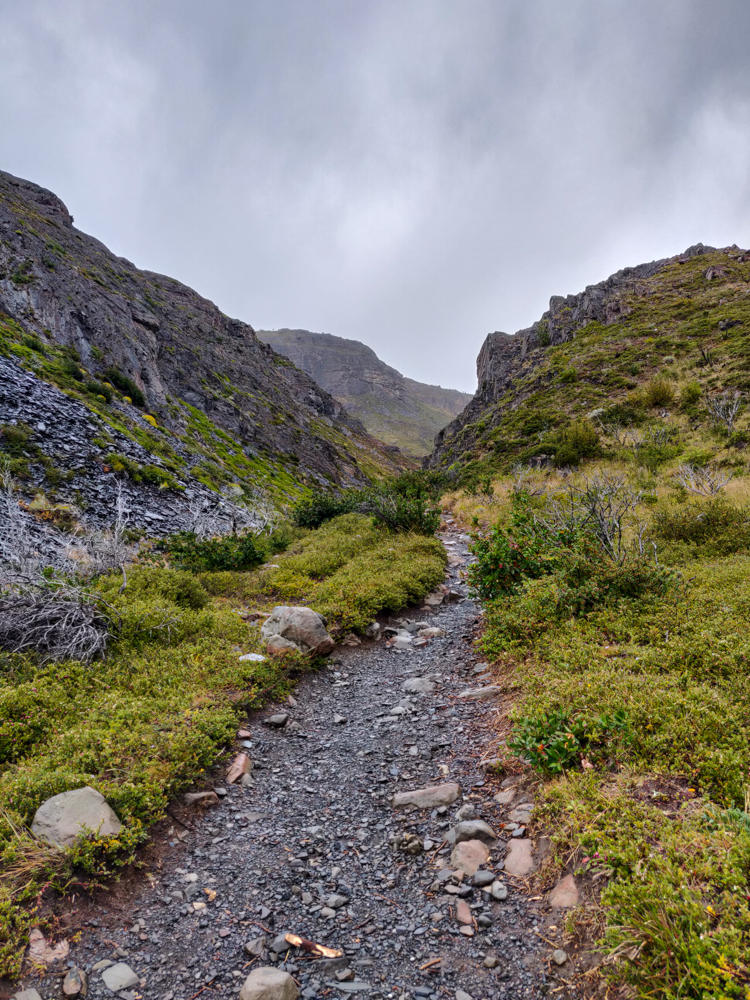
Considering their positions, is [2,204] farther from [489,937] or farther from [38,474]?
[489,937]

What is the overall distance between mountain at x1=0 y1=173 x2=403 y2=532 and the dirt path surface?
13.6m

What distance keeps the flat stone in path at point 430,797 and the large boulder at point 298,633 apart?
132 inches

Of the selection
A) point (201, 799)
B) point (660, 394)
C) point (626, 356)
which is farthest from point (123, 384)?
point (626, 356)

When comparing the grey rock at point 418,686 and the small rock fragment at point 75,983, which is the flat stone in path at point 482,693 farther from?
the small rock fragment at point 75,983

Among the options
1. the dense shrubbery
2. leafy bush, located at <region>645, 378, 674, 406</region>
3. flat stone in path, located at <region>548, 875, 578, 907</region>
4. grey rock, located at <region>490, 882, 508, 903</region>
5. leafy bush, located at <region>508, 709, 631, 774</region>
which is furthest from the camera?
leafy bush, located at <region>645, 378, 674, 406</region>

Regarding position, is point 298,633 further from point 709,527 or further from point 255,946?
point 709,527

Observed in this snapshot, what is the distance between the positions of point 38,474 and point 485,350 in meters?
73.7

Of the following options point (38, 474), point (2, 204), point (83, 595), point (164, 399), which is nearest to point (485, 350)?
point (164, 399)

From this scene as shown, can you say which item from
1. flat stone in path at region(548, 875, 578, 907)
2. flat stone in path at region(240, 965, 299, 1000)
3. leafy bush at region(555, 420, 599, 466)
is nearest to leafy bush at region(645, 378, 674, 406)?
leafy bush at region(555, 420, 599, 466)

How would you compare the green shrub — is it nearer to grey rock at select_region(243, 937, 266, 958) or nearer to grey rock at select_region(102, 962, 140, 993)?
grey rock at select_region(243, 937, 266, 958)

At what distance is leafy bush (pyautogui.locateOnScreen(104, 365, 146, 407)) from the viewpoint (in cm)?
2808

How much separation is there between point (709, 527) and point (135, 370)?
112 ft

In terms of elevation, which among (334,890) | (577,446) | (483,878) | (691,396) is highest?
(691,396)

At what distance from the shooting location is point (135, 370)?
105ft
